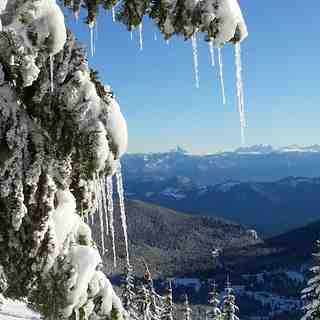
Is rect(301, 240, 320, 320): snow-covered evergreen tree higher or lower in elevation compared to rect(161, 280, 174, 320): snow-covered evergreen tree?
higher

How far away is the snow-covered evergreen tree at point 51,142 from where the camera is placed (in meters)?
3.39

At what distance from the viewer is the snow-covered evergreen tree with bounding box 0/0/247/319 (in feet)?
Answer: 11.1

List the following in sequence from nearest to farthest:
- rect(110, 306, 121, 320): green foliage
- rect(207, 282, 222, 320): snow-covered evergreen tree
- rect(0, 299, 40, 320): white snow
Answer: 1. rect(110, 306, 121, 320): green foliage
2. rect(0, 299, 40, 320): white snow
3. rect(207, 282, 222, 320): snow-covered evergreen tree

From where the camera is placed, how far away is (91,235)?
12.9ft

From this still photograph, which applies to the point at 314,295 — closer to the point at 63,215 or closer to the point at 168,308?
the point at 168,308

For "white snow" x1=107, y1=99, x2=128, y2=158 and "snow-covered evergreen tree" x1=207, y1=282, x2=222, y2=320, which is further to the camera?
"snow-covered evergreen tree" x1=207, y1=282, x2=222, y2=320

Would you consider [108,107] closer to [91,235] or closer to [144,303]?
[91,235]

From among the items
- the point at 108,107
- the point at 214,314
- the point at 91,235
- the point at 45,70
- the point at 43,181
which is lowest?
the point at 214,314

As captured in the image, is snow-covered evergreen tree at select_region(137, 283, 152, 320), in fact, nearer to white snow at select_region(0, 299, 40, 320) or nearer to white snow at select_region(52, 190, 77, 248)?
white snow at select_region(0, 299, 40, 320)

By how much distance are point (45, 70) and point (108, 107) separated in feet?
1.46

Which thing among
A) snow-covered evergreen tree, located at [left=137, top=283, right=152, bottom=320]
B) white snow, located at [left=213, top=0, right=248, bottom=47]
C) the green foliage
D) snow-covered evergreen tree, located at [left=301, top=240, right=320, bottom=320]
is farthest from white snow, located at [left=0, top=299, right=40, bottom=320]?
white snow, located at [left=213, top=0, right=248, bottom=47]

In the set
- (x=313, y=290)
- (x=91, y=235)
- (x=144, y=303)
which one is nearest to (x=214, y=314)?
(x=144, y=303)

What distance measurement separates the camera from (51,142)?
3.67 metres

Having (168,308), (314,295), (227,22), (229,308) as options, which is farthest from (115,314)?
(168,308)
